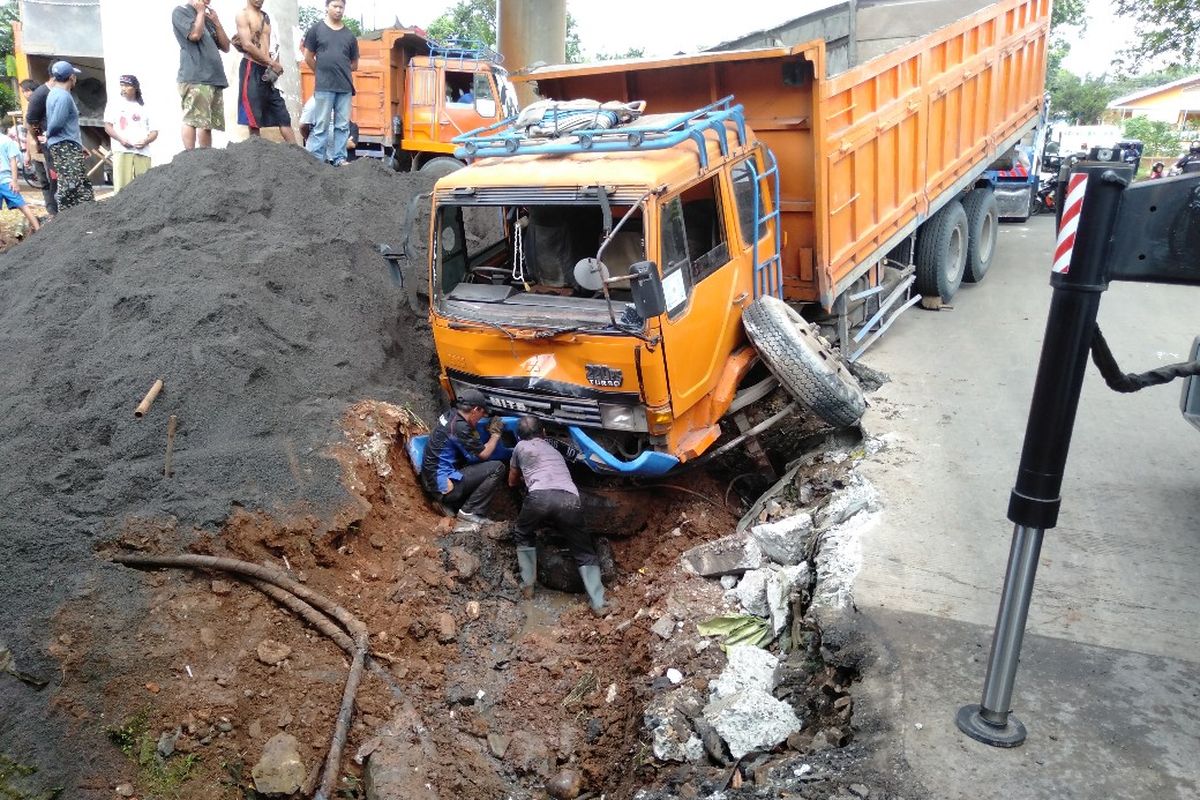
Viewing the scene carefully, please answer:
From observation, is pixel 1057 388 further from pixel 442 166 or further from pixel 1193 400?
pixel 442 166

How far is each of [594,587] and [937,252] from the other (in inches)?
209

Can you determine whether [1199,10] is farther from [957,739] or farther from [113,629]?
[113,629]

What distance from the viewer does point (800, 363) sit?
5469mm

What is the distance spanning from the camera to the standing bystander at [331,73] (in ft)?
29.2

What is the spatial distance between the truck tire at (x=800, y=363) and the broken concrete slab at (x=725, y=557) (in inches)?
40.6

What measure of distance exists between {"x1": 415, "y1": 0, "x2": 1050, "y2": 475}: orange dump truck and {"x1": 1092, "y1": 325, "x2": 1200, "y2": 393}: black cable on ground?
2.09m

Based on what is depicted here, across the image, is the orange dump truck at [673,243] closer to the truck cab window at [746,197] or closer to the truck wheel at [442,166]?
the truck cab window at [746,197]

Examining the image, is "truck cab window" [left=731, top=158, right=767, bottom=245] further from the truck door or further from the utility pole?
the utility pole

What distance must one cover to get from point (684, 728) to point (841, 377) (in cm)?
268

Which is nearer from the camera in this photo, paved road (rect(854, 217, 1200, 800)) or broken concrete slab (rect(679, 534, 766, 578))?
paved road (rect(854, 217, 1200, 800))

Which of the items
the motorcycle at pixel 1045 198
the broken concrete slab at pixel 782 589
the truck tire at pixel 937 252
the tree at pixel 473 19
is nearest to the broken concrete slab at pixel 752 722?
the broken concrete slab at pixel 782 589

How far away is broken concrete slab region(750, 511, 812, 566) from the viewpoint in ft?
16.1

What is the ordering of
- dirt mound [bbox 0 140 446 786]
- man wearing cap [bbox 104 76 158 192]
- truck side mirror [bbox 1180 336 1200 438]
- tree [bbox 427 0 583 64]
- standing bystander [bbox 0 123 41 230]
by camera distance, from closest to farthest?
1. dirt mound [bbox 0 140 446 786]
2. truck side mirror [bbox 1180 336 1200 438]
3. man wearing cap [bbox 104 76 158 192]
4. standing bystander [bbox 0 123 41 230]
5. tree [bbox 427 0 583 64]

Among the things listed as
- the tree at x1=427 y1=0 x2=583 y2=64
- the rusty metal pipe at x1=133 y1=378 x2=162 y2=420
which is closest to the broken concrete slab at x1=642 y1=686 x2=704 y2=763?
the rusty metal pipe at x1=133 y1=378 x2=162 y2=420
